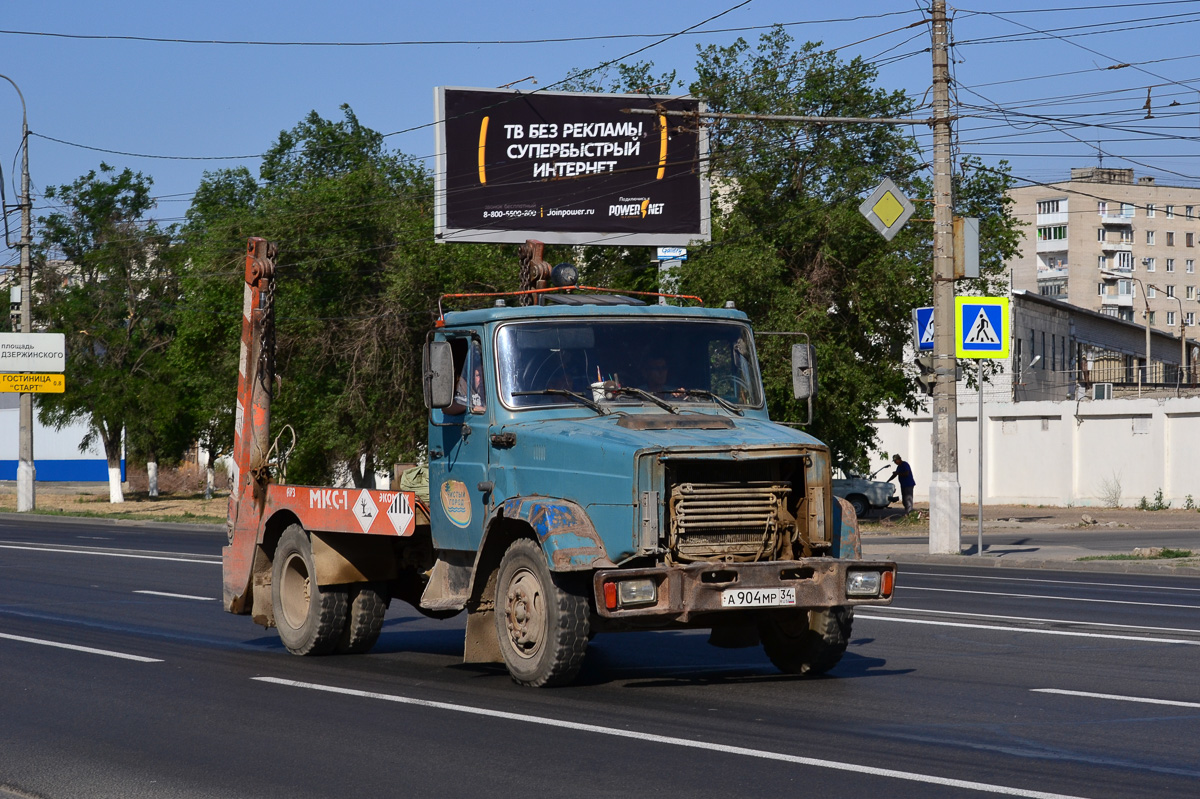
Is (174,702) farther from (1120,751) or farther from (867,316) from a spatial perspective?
(867,316)

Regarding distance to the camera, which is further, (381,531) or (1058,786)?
(381,531)

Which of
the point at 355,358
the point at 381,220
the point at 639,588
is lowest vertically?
the point at 639,588

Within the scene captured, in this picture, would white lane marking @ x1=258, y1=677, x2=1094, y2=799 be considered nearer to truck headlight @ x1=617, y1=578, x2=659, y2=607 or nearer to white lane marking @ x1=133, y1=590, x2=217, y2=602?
truck headlight @ x1=617, y1=578, x2=659, y2=607

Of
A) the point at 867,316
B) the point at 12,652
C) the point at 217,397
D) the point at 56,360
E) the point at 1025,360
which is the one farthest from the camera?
the point at 1025,360

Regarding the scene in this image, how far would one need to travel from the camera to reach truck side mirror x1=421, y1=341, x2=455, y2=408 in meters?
10.0

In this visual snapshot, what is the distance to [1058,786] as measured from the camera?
638cm

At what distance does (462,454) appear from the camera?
34.1ft

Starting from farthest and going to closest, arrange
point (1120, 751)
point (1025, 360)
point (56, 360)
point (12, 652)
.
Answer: point (1025, 360) < point (56, 360) < point (12, 652) < point (1120, 751)

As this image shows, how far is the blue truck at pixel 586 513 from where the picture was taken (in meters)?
8.88

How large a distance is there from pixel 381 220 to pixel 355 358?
190 inches

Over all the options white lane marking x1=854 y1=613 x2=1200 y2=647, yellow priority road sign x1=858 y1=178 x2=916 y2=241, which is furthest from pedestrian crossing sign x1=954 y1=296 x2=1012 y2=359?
white lane marking x1=854 y1=613 x2=1200 y2=647

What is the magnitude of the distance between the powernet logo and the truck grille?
25.5m

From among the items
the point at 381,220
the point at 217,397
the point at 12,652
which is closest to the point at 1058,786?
the point at 12,652

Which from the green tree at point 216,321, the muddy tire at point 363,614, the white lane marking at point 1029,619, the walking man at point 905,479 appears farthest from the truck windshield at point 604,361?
the green tree at point 216,321
